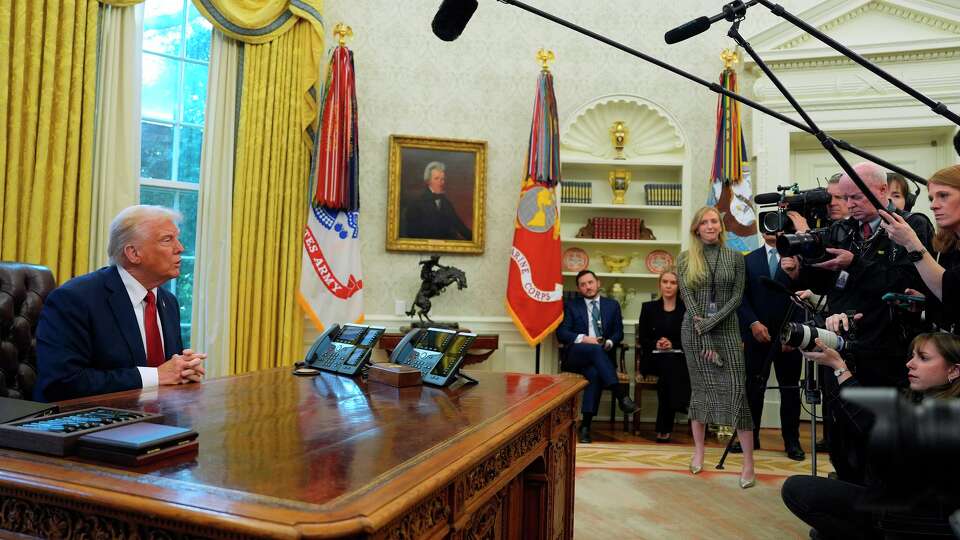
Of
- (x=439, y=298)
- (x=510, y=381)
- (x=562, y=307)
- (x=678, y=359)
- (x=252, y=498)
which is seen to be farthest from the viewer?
(x=439, y=298)

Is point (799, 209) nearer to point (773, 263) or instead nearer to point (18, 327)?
point (773, 263)

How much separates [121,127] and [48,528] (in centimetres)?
403

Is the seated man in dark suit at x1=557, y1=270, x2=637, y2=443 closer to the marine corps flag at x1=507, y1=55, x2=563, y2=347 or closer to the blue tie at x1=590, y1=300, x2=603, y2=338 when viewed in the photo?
the blue tie at x1=590, y1=300, x2=603, y2=338

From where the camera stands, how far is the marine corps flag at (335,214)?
5.09m

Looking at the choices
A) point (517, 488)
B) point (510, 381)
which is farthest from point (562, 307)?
point (517, 488)

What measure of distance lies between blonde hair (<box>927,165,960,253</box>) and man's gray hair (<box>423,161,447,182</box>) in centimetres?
400

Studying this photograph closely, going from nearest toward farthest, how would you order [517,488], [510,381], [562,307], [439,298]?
[517,488] < [510,381] < [562,307] < [439,298]

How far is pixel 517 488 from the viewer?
1.89 meters

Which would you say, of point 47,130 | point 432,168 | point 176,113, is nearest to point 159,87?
point 176,113

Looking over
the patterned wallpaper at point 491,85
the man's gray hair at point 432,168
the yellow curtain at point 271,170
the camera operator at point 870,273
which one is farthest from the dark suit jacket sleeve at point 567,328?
the camera operator at point 870,273

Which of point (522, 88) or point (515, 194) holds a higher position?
point (522, 88)

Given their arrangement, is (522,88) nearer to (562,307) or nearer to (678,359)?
(562,307)

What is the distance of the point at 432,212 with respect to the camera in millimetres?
5684

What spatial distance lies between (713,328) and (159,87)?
4.20m
